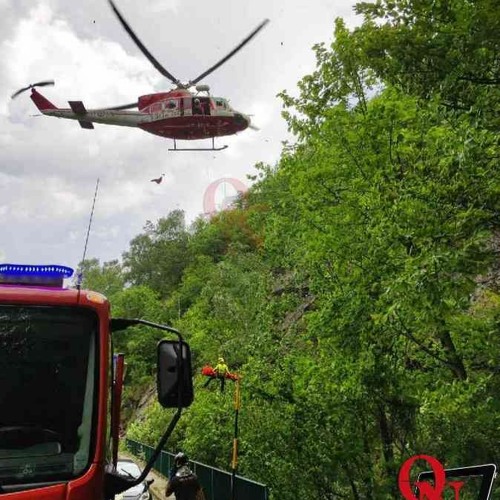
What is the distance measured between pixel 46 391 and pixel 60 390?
0.30 ft

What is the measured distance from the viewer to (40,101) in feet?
139

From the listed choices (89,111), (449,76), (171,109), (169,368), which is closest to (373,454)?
(449,76)

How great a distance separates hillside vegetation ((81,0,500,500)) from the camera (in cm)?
658

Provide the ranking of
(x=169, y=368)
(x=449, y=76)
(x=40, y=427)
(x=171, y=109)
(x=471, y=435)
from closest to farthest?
(x=40, y=427) < (x=169, y=368) < (x=449, y=76) < (x=471, y=435) < (x=171, y=109)

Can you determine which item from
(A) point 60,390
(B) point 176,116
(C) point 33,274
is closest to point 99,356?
(A) point 60,390

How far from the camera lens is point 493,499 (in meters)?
8.98

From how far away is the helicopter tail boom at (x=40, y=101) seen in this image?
41.9 metres

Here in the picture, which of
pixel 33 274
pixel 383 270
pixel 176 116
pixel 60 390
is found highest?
pixel 176 116

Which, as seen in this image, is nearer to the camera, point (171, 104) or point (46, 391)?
point (46, 391)

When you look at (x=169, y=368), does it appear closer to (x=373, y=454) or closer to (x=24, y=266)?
(x=24, y=266)

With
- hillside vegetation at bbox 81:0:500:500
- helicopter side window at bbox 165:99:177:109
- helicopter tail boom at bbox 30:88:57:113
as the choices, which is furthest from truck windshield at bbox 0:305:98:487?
helicopter tail boom at bbox 30:88:57:113

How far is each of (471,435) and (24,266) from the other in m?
8.76

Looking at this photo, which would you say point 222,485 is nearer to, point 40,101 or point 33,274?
point 33,274

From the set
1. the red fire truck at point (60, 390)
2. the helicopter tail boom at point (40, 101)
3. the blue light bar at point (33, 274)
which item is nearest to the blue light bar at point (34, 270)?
the blue light bar at point (33, 274)
